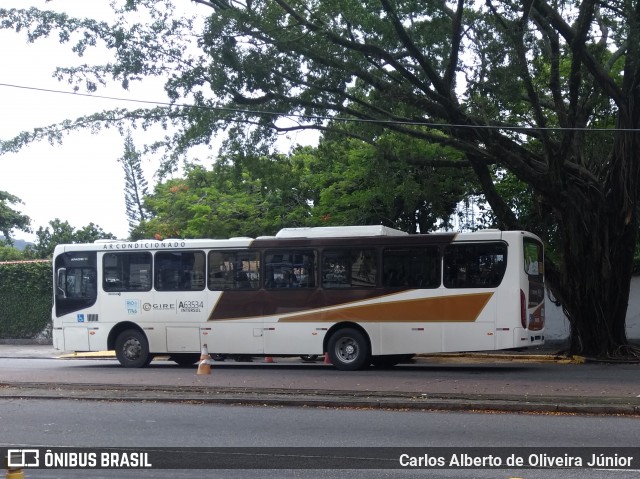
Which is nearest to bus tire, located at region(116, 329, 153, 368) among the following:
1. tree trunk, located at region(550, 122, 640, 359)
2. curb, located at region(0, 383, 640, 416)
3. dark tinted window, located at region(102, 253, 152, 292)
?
dark tinted window, located at region(102, 253, 152, 292)

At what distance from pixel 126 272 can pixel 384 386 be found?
8.18 metres

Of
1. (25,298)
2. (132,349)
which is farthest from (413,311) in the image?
(25,298)

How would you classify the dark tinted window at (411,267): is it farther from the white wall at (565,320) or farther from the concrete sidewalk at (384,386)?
the white wall at (565,320)

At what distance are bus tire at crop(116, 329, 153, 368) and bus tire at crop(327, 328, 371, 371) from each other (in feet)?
15.0

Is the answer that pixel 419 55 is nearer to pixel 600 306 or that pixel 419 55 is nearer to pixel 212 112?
pixel 212 112

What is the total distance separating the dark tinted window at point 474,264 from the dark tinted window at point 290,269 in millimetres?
3053

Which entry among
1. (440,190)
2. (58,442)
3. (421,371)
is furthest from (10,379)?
(440,190)

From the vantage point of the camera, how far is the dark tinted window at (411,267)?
18516 mm

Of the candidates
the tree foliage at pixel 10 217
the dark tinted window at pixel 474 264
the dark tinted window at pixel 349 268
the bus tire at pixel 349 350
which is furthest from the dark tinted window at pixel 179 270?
the tree foliage at pixel 10 217

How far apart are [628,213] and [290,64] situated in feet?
28.2

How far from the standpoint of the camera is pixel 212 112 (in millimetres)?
19172

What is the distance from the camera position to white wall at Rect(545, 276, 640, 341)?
26578 millimetres

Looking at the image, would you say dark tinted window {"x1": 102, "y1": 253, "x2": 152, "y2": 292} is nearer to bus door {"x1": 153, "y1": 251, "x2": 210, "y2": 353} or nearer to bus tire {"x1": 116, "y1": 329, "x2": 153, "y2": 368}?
bus door {"x1": 153, "y1": 251, "x2": 210, "y2": 353}

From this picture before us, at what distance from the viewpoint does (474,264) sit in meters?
18.3
